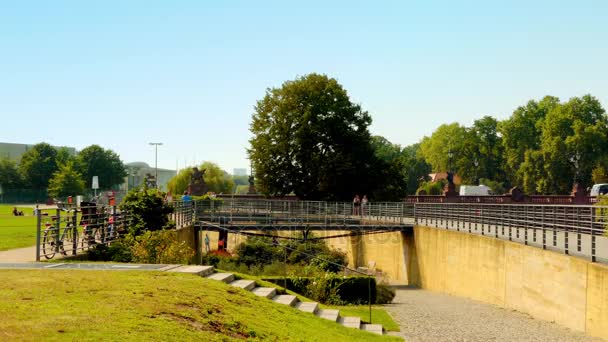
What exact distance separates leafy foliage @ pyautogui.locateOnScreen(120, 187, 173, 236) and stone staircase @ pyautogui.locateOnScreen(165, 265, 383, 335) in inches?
360

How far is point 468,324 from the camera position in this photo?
22.2 meters

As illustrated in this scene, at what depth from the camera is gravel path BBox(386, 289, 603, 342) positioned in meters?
19.5

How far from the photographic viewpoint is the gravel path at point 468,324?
19.5 meters

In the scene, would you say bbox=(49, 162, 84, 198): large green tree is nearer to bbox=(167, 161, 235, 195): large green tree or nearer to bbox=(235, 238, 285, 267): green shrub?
bbox=(167, 161, 235, 195): large green tree

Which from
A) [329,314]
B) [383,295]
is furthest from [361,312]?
[383,295]

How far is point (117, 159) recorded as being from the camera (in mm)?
161875

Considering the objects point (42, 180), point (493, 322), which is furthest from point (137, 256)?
point (42, 180)

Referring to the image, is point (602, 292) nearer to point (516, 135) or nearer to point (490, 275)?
point (490, 275)

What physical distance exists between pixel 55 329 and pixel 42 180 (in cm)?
14567

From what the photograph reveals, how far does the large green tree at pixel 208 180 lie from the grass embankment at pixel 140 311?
340ft

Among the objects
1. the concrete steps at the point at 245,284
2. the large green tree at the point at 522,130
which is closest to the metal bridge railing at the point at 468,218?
the concrete steps at the point at 245,284

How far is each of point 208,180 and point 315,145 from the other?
6082cm

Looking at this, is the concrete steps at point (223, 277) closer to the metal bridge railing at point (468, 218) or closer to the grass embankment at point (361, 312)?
the grass embankment at point (361, 312)

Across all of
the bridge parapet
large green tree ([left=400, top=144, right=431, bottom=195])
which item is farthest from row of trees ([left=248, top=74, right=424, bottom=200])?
large green tree ([left=400, top=144, right=431, bottom=195])
